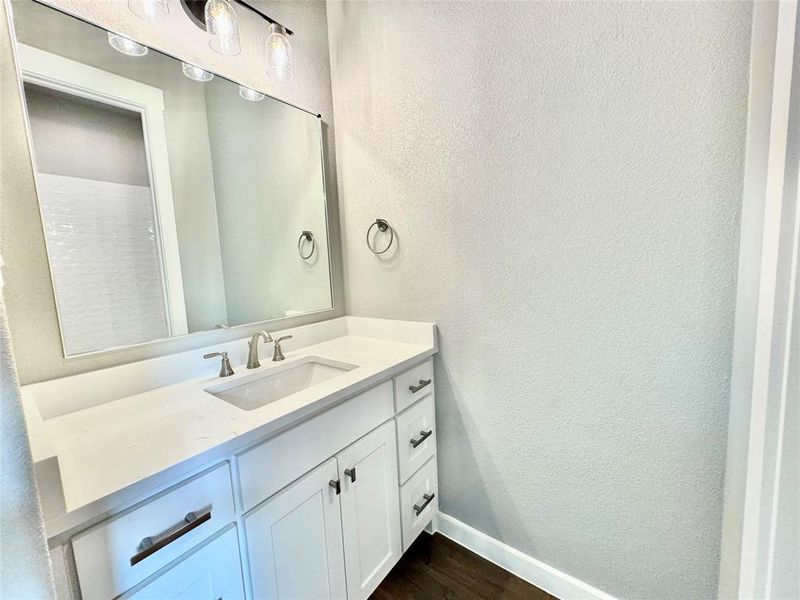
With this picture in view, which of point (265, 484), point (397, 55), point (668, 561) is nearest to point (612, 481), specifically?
point (668, 561)

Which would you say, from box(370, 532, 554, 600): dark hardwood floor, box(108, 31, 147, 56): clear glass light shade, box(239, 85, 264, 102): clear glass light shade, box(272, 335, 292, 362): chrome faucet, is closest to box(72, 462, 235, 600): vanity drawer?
box(272, 335, 292, 362): chrome faucet

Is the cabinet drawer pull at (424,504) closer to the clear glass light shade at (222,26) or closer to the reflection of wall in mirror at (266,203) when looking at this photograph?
the reflection of wall in mirror at (266,203)

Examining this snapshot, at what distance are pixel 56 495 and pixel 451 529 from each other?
1.41m

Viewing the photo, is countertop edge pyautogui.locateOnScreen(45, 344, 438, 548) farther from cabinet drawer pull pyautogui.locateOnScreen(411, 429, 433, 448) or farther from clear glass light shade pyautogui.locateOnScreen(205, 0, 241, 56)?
clear glass light shade pyautogui.locateOnScreen(205, 0, 241, 56)

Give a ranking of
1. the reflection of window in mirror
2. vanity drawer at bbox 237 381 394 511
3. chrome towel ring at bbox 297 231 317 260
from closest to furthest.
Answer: vanity drawer at bbox 237 381 394 511 → the reflection of window in mirror → chrome towel ring at bbox 297 231 317 260

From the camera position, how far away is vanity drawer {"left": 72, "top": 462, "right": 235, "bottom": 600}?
56cm

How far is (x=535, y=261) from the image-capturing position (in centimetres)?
112

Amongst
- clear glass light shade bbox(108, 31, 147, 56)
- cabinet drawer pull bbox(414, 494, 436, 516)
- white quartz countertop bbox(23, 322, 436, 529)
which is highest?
clear glass light shade bbox(108, 31, 147, 56)

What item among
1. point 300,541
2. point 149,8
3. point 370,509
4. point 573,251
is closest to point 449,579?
point 370,509

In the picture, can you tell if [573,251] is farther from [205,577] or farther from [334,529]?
[205,577]

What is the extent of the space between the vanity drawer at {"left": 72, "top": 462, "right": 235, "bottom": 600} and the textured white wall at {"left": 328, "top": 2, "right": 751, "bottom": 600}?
2.97ft

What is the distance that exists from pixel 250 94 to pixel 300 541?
157cm

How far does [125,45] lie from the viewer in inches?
39.4

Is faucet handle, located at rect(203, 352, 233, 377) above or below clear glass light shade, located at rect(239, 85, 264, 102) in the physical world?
below
